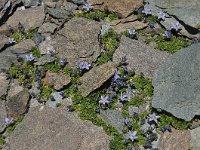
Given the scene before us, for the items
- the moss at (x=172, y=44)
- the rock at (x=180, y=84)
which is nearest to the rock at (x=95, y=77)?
the rock at (x=180, y=84)

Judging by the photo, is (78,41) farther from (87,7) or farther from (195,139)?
(195,139)

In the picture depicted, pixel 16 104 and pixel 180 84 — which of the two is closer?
pixel 180 84

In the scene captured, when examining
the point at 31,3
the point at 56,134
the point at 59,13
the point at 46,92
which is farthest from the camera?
the point at 31,3

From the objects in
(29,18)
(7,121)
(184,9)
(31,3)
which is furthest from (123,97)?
(31,3)

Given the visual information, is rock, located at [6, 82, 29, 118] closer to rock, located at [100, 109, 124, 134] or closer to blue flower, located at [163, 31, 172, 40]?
rock, located at [100, 109, 124, 134]

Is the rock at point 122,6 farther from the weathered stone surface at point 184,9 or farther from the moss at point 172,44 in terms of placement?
the moss at point 172,44
